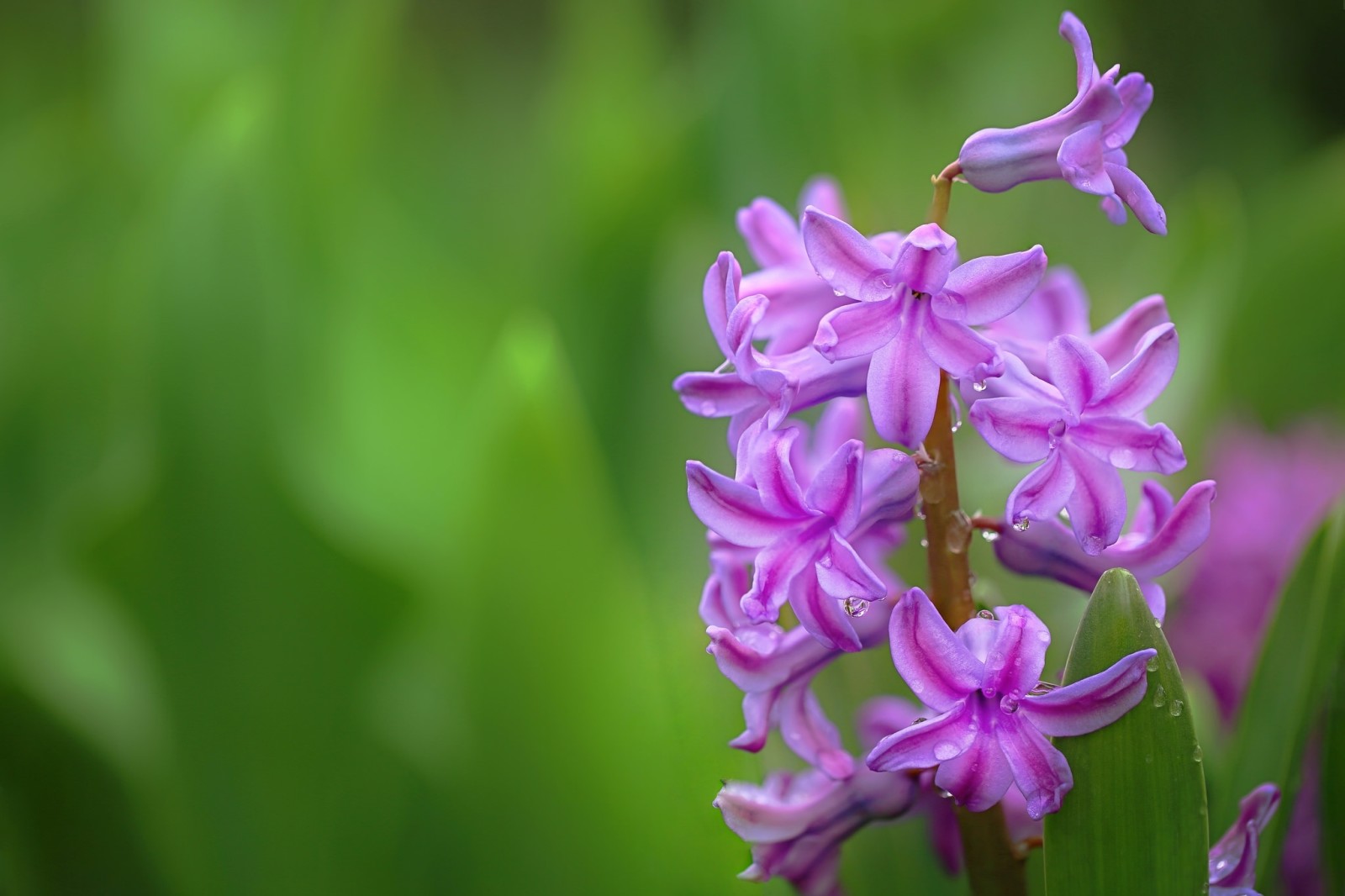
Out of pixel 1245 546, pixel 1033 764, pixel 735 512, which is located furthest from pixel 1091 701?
pixel 1245 546

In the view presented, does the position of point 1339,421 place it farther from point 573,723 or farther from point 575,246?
point 573,723

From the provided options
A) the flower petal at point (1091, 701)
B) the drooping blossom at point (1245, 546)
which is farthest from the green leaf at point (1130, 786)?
the drooping blossom at point (1245, 546)

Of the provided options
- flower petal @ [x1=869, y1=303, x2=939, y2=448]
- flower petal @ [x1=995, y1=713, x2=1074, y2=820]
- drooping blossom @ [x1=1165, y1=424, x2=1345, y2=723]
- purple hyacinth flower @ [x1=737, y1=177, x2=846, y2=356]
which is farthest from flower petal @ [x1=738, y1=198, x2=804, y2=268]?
drooping blossom @ [x1=1165, y1=424, x2=1345, y2=723]

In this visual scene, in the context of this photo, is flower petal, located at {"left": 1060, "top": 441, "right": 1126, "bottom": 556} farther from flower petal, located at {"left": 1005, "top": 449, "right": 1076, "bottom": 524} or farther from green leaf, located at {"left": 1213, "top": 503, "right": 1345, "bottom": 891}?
green leaf, located at {"left": 1213, "top": 503, "right": 1345, "bottom": 891}

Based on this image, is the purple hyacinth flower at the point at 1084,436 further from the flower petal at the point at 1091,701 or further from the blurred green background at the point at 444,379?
the blurred green background at the point at 444,379

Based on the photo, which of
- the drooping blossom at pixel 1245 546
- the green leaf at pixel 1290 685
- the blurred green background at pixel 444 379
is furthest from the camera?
the drooping blossom at pixel 1245 546

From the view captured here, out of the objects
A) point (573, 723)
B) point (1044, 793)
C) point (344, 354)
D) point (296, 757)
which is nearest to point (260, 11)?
point (344, 354)

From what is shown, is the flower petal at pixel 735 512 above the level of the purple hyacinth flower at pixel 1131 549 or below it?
above
